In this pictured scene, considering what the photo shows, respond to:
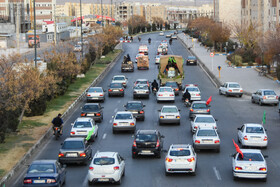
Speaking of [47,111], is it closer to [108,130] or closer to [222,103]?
[108,130]

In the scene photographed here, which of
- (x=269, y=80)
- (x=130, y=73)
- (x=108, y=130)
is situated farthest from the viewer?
(x=130, y=73)

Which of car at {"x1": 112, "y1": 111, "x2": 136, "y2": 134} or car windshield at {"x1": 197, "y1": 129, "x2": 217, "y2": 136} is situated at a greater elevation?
car windshield at {"x1": 197, "y1": 129, "x2": 217, "y2": 136}

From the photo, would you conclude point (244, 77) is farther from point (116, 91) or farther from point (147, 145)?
point (147, 145)

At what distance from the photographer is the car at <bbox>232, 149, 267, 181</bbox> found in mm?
22266

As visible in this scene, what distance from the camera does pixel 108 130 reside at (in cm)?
3600

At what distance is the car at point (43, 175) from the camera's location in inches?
823

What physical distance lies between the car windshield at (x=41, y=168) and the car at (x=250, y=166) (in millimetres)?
7066

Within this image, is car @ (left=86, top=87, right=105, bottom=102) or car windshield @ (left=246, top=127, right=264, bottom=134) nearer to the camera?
car windshield @ (left=246, top=127, right=264, bottom=134)

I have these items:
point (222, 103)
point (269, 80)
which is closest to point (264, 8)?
point (269, 80)

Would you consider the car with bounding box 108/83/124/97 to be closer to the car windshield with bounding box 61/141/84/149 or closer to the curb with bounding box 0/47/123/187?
the curb with bounding box 0/47/123/187

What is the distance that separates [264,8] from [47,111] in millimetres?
64698

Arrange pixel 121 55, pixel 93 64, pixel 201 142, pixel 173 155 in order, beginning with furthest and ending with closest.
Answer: pixel 121 55 < pixel 93 64 < pixel 201 142 < pixel 173 155

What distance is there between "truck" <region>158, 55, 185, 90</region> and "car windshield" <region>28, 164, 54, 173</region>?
34.4m

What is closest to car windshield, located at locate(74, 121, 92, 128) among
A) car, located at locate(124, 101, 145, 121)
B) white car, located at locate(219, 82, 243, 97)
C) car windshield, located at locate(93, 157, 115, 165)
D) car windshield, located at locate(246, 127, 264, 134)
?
car, located at locate(124, 101, 145, 121)
